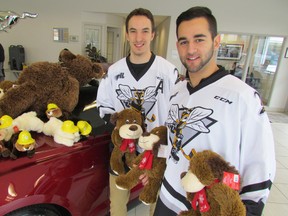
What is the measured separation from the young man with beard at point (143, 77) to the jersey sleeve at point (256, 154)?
0.58 m

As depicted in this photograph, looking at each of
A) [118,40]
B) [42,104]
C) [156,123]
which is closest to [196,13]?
[156,123]

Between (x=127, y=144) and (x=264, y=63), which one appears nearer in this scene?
(x=127, y=144)

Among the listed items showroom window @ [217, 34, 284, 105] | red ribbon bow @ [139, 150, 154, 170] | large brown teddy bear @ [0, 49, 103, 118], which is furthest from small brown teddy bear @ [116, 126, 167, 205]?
showroom window @ [217, 34, 284, 105]

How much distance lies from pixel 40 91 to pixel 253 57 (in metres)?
6.34

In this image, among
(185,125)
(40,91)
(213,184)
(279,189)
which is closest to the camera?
(213,184)

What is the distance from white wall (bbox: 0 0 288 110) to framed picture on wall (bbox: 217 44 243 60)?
501 millimetres

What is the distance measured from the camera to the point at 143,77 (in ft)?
4.06

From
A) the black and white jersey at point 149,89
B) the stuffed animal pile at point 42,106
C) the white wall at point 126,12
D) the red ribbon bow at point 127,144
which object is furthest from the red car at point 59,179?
the white wall at point 126,12

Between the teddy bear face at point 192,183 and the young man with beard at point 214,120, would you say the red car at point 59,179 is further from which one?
the teddy bear face at point 192,183

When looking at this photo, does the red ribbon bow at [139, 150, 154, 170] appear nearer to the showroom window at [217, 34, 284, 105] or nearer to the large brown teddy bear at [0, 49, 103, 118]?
the large brown teddy bear at [0, 49, 103, 118]

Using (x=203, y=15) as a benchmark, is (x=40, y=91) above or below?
below

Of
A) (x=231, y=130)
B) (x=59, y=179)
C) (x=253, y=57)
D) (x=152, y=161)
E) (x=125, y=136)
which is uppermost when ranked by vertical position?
(x=253, y=57)

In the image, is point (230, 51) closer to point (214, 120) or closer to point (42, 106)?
point (42, 106)

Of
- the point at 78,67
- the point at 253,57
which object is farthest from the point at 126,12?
the point at 78,67
